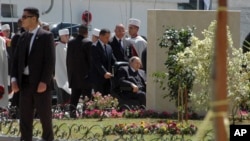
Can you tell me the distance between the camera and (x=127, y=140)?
10820 mm

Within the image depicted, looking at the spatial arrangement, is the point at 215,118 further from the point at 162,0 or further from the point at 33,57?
the point at 162,0

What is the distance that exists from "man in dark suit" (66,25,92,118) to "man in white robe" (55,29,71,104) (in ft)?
3.42

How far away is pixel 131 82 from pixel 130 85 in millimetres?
146

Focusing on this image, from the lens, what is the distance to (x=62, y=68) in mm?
17047

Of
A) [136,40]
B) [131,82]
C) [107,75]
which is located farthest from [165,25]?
[136,40]

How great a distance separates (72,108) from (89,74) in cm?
151

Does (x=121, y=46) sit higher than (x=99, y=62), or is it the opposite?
(x=121, y=46)

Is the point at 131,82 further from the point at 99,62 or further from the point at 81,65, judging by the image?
the point at 81,65

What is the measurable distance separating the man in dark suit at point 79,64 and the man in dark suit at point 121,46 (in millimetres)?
1134

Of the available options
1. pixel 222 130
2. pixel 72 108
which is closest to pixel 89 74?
pixel 72 108

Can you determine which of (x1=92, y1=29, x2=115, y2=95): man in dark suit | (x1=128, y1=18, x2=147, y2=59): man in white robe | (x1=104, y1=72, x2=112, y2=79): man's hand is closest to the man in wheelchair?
(x1=104, y1=72, x2=112, y2=79): man's hand

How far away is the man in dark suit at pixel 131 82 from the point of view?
15445 millimetres

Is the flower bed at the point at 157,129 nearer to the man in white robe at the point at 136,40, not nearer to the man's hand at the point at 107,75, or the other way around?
the man's hand at the point at 107,75

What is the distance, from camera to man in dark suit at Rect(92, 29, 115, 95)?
A: 15867mm
